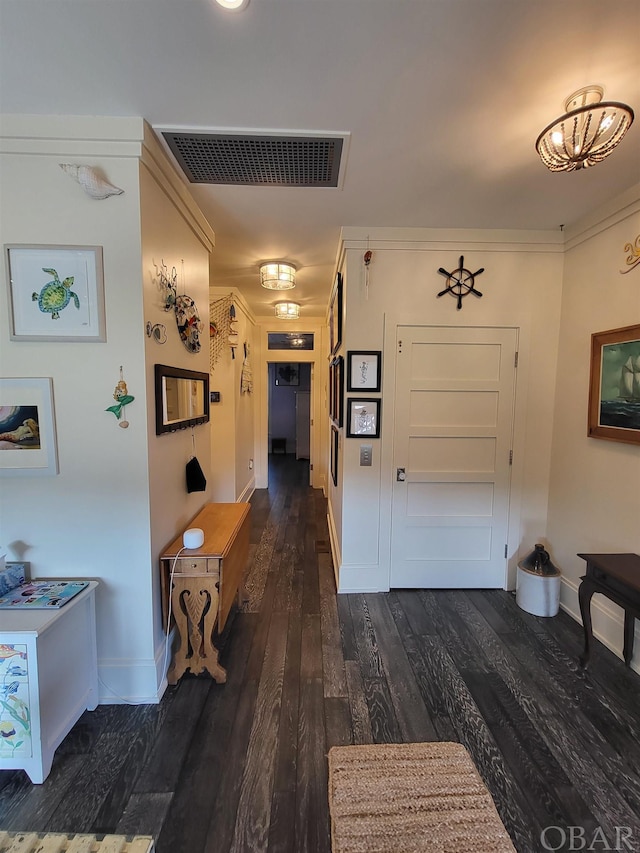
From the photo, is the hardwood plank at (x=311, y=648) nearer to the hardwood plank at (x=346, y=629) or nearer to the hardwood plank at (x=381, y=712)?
the hardwood plank at (x=346, y=629)

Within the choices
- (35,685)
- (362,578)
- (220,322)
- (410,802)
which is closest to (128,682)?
(35,685)

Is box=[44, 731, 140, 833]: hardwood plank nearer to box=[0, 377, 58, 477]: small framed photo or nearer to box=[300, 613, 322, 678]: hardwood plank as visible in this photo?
box=[300, 613, 322, 678]: hardwood plank

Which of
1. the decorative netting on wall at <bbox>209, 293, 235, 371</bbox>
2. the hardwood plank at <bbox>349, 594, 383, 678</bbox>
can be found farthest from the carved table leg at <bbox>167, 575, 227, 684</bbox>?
the decorative netting on wall at <bbox>209, 293, 235, 371</bbox>

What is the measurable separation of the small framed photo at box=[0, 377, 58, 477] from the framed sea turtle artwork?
0.22m

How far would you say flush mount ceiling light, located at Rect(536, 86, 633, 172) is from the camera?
1256mm

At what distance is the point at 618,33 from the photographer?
1.13 meters

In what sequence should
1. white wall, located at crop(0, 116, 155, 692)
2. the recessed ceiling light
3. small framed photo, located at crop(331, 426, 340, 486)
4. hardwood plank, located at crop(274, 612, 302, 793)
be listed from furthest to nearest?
small framed photo, located at crop(331, 426, 340, 486) < white wall, located at crop(0, 116, 155, 692) < hardwood plank, located at crop(274, 612, 302, 793) < the recessed ceiling light

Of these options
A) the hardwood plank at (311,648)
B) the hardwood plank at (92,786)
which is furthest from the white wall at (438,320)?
the hardwood plank at (92,786)

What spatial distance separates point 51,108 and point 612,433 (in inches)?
126

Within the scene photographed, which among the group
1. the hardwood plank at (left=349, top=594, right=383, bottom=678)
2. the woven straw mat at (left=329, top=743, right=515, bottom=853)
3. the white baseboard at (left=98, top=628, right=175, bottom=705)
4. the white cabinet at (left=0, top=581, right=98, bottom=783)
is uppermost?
the white cabinet at (left=0, top=581, right=98, bottom=783)

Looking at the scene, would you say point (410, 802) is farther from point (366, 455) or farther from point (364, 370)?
point (364, 370)

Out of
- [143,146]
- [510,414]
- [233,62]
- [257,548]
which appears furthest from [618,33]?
[257,548]

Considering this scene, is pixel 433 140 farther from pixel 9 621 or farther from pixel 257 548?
pixel 257 548

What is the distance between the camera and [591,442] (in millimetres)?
2246
